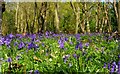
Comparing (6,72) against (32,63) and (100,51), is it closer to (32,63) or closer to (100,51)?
(32,63)

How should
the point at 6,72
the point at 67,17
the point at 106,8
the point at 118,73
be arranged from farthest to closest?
1. the point at 67,17
2. the point at 106,8
3. the point at 6,72
4. the point at 118,73

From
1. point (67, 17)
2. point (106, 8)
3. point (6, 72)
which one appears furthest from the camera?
point (67, 17)

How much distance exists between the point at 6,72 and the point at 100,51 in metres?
1.40

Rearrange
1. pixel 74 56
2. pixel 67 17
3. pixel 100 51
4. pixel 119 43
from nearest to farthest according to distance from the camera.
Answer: pixel 74 56 → pixel 100 51 → pixel 119 43 → pixel 67 17

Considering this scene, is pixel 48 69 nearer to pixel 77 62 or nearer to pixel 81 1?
pixel 77 62

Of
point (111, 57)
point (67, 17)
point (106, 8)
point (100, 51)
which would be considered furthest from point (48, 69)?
point (67, 17)

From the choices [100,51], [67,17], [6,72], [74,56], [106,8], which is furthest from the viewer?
[67,17]

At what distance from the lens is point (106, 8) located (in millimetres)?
24297

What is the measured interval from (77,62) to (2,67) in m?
0.79

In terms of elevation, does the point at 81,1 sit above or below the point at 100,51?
above

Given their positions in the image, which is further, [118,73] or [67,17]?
[67,17]

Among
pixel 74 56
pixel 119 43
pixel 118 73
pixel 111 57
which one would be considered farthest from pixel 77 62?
pixel 119 43

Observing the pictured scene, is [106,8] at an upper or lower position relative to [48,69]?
upper

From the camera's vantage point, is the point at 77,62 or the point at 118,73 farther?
Result: the point at 77,62
